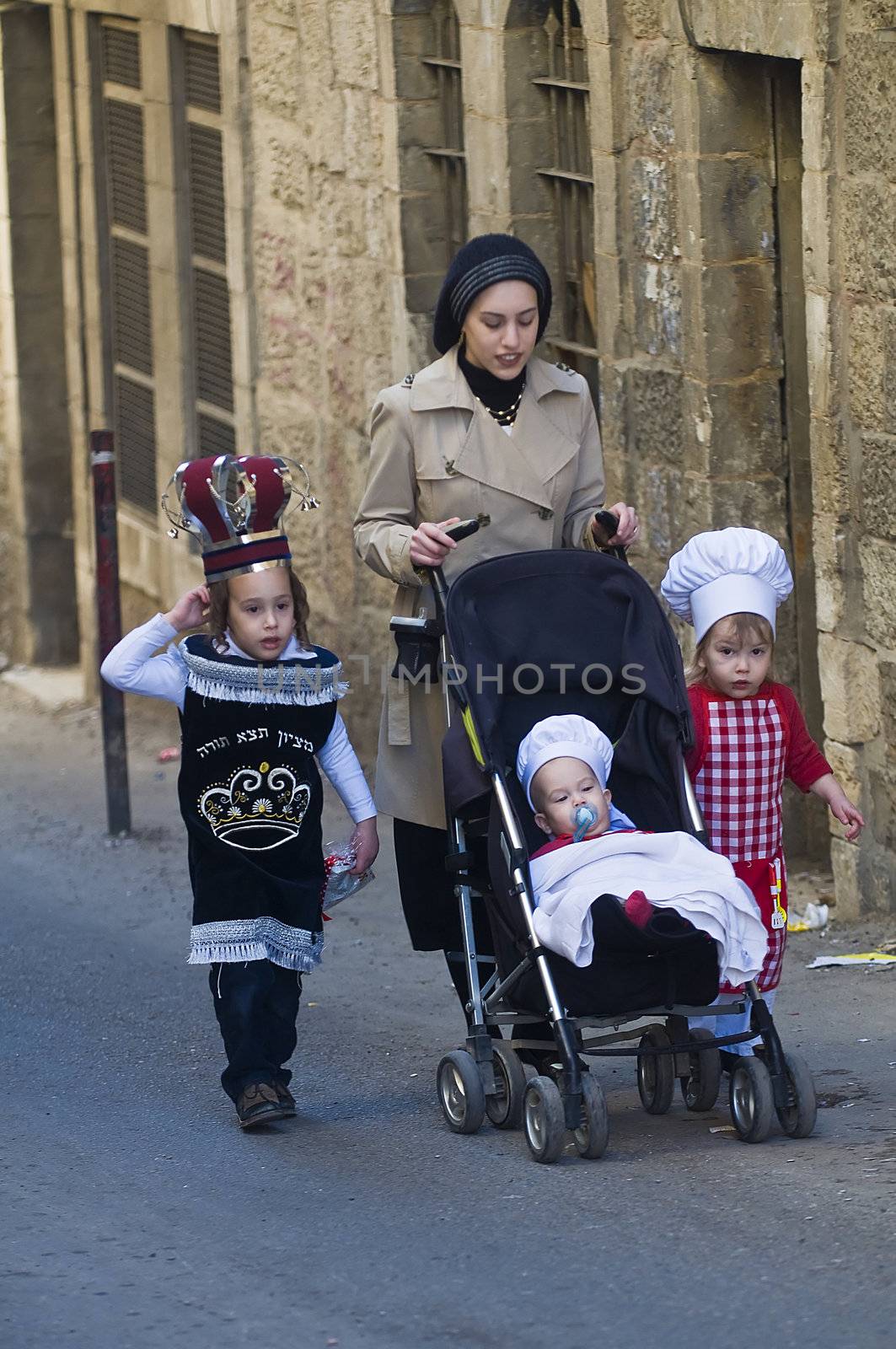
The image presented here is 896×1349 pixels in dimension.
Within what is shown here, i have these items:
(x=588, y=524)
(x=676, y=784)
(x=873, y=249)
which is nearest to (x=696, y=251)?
(x=873, y=249)

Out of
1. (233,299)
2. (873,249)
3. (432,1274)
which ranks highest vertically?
(233,299)


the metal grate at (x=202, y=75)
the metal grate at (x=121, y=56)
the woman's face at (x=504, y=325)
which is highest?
the metal grate at (x=121, y=56)

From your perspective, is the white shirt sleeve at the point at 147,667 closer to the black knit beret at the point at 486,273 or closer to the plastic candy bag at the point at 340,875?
the plastic candy bag at the point at 340,875

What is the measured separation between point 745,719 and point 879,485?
1.63 metres

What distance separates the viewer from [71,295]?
12.3m

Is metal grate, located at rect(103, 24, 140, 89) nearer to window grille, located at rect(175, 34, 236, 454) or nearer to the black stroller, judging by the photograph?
window grille, located at rect(175, 34, 236, 454)

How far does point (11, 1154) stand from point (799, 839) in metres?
3.48

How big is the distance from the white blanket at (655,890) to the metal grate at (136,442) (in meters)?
7.65

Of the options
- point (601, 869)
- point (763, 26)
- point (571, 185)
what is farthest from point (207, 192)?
point (601, 869)

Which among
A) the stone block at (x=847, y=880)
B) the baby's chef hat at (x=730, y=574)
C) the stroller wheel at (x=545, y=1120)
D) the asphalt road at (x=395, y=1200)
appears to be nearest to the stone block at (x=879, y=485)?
the stone block at (x=847, y=880)

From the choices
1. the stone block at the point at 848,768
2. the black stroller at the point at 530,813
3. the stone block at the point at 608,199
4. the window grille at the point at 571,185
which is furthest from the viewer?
the window grille at the point at 571,185

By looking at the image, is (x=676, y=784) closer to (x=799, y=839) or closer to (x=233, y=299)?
(x=799, y=839)

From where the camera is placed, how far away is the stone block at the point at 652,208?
7.12 metres

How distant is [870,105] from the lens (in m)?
6.05
